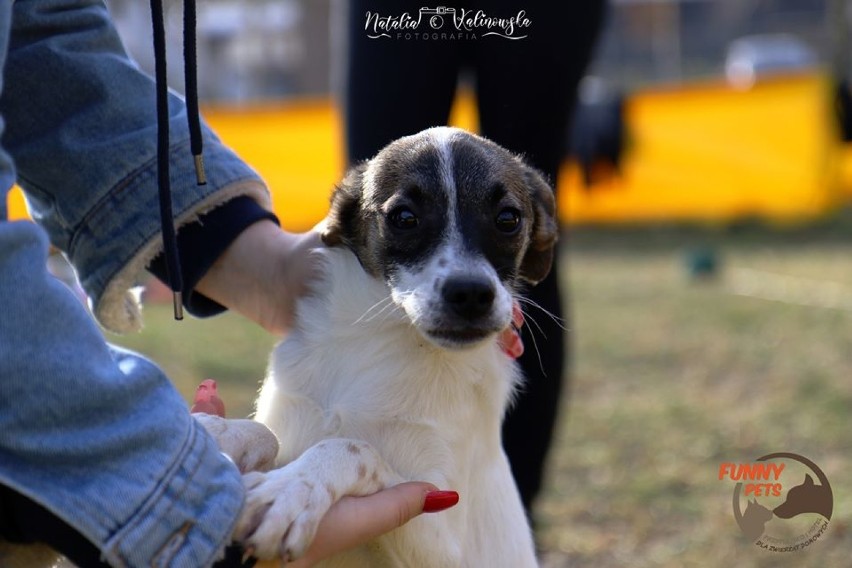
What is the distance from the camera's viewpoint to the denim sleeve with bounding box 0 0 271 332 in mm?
1960

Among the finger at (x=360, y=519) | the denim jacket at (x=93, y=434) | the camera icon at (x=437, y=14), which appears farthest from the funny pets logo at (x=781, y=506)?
the denim jacket at (x=93, y=434)

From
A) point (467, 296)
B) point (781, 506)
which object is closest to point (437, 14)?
point (467, 296)

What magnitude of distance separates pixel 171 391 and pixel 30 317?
0.23 metres

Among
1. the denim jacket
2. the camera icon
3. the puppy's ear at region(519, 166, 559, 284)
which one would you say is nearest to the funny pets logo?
the puppy's ear at region(519, 166, 559, 284)

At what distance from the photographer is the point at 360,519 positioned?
1.78 metres

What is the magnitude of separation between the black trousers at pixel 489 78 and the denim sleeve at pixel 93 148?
13.0 inches

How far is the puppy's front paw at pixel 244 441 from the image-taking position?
6.08ft

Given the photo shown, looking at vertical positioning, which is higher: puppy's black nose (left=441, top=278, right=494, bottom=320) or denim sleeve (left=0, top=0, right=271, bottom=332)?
denim sleeve (left=0, top=0, right=271, bottom=332)

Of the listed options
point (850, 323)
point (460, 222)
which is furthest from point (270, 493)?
point (850, 323)

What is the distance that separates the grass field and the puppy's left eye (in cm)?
166

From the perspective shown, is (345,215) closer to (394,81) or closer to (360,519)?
(394,81)

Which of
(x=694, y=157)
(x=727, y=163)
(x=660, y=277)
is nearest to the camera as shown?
(x=660, y=277)

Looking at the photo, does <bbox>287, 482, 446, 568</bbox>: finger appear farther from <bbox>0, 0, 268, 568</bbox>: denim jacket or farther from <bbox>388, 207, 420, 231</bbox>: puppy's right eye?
<bbox>388, 207, 420, 231</bbox>: puppy's right eye

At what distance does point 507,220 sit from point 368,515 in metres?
0.64
